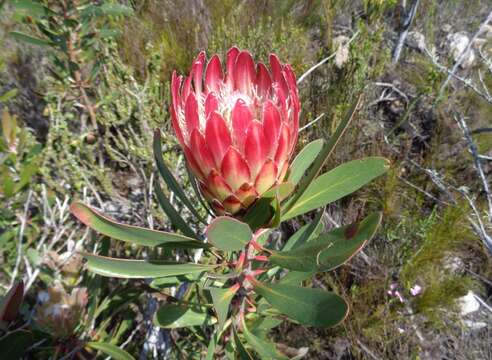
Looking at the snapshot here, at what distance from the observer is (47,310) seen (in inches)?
44.3

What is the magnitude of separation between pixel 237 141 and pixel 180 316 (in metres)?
0.55

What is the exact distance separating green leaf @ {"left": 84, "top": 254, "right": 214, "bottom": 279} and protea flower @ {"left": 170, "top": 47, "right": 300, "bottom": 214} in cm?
18

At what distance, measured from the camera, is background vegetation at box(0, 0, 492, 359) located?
56.4 inches

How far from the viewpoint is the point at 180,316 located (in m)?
0.99

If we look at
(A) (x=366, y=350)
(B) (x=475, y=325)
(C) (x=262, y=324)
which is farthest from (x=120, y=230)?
(B) (x=475, y=325)

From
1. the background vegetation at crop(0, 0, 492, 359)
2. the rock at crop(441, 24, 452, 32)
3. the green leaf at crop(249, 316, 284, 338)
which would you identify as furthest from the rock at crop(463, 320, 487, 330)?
the rock at crop(441, 24, 452, 32)

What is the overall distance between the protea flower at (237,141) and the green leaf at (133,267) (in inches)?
7.0

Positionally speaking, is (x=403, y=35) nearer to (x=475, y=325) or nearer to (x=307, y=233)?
(x=475, y=325)

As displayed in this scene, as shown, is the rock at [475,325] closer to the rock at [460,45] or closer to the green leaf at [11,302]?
the green leaf at [11,302]

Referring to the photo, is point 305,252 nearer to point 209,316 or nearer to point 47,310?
point 209,316

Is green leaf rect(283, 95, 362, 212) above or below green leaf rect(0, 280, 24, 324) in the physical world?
above

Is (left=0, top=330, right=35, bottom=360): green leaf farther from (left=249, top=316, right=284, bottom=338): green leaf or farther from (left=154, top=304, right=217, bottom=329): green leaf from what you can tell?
(left=249, top=316, right=284, bottom=338): green leaf

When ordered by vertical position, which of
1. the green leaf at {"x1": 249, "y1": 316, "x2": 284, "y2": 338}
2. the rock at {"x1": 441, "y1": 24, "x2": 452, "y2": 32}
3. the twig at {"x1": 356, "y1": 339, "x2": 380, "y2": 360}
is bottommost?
the twig at {"x1": 356, "y1": 339, "x2": 380, "y2": 360}

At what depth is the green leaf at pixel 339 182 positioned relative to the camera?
798 mm
